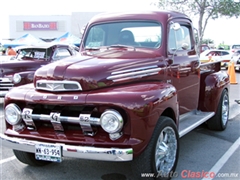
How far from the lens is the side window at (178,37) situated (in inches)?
175

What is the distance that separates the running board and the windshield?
4.04ft

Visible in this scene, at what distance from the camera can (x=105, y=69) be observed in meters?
3.57

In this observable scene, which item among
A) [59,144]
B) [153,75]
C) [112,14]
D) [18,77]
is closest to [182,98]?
[153,75]

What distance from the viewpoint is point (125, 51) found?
423cm

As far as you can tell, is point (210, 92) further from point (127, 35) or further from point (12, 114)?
point (12, 114)

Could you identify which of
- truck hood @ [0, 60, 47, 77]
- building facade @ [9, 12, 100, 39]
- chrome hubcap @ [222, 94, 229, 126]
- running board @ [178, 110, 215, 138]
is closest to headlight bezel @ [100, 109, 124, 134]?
running board @ [178, 110, 215, 138]

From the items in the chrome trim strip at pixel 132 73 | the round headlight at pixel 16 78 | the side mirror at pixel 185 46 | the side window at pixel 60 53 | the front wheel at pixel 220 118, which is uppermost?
the side mirror at pixel 185 46

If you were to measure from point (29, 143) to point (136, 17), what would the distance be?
240 centimetres

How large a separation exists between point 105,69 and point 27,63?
18.1ft

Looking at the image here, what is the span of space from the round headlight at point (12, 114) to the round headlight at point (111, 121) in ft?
3.59

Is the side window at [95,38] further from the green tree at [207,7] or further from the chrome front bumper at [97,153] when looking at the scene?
the green tree at [207,7]

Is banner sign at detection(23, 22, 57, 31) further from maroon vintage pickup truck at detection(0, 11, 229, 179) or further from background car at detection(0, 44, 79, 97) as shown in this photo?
maroon vintage pickup truck at detection(0, 11, 229, 179)

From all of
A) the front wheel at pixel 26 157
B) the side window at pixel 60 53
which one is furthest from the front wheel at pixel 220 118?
the side window at pixel 60 53

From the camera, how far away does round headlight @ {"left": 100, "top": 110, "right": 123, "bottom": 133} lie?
10.0 ft
